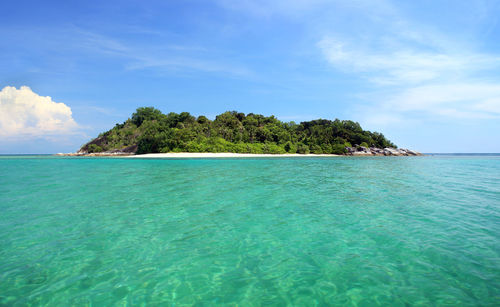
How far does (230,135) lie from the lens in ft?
366

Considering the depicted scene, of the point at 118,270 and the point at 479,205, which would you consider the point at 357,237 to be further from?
the point at 479,205

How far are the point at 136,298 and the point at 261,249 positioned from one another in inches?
126

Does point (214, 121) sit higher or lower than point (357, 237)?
higher

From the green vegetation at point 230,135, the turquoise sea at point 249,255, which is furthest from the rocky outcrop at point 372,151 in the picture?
→ the turquoise sea at point 249,255

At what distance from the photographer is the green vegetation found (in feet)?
324

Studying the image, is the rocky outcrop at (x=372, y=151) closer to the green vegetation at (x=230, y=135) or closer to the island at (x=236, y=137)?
the island at (x=236, y=137)

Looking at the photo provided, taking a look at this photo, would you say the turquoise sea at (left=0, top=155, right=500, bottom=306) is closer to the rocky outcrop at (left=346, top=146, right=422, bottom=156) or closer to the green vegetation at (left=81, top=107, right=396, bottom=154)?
the green vegetation at (left=81, top=107, right=396, bottom=154)

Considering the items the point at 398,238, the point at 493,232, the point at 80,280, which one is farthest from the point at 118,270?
the point at 493,232

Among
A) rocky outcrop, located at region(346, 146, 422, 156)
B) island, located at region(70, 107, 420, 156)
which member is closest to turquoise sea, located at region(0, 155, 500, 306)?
island, located at region(70, 107, 420, 156)

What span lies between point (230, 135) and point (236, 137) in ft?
9.94

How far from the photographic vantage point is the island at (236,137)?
9919cm

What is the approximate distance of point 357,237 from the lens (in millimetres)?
7227

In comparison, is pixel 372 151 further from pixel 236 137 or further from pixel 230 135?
pixel 230 135

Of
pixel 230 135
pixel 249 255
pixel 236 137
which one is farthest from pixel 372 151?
pixel 249 255
